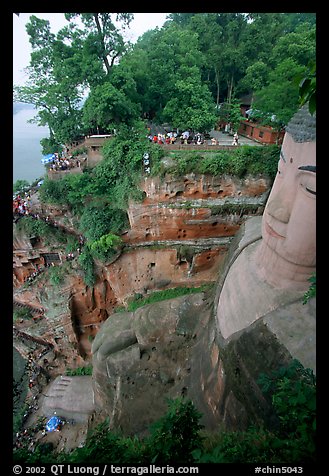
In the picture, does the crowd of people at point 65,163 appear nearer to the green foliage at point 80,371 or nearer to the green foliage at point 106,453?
the green foliage at point 80,371

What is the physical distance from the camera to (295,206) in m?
5.66

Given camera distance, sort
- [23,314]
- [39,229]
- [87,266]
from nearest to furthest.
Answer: [87,266]
[39,229]
[23,314]

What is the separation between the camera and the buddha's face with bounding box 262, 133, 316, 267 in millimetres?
5379

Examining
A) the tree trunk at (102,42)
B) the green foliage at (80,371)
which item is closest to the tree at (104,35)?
the tree trunk at (102,42)

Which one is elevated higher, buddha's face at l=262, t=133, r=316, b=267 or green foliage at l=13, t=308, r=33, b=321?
buddha's face at l=262, t=133, r=316, b=267

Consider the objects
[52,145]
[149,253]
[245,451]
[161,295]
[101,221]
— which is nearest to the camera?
[245,451]

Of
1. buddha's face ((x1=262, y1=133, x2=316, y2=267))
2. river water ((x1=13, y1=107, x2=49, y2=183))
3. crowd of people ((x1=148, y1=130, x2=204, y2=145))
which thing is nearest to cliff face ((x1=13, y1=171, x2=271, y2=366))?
crowd of people ((x1=148, y1=130, x2=204, y2=145))

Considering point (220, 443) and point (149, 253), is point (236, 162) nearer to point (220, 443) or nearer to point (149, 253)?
point (149, 253)

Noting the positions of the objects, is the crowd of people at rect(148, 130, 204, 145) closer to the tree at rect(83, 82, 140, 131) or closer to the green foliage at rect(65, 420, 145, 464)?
the tree at rect(83, 82, 140, 131)

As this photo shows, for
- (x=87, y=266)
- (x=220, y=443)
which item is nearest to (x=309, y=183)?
(x=220, y=443)

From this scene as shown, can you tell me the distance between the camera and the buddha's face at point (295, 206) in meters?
5.38

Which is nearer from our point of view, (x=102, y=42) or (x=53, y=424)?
(x=102, y=42)

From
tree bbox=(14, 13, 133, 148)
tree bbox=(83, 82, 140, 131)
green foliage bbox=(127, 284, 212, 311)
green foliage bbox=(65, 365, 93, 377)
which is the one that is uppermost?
tree bbox=(14, 13, 133, 148)

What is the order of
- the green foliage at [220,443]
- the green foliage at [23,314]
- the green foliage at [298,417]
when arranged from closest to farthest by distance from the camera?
the green foliage at [298,417], the green foliage at [220,443], the green foliage at [23,314]
